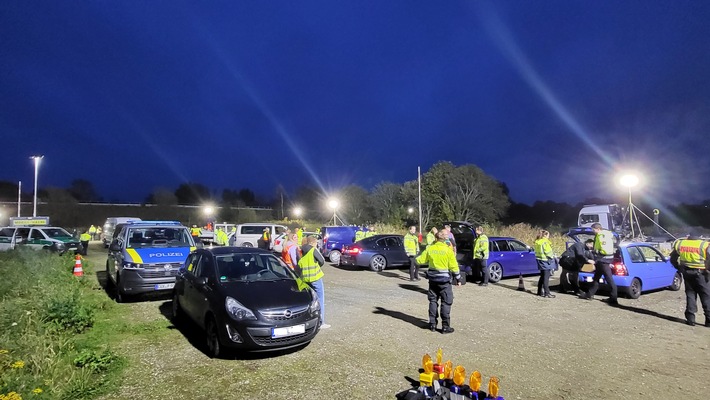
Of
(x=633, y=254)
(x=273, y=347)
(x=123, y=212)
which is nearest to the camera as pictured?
(x=273, y=347)

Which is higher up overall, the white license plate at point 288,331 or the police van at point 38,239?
the police van at point 38,239

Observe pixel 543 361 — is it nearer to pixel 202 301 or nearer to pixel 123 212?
pixel 202 301

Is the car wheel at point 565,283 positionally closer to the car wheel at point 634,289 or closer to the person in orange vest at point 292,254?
the car wheel at point 634,289

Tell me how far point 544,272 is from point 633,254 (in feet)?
7.14

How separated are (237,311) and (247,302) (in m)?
0.18

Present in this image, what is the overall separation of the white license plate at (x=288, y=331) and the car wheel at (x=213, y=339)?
2.79ft

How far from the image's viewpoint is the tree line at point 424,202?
47.2 meters

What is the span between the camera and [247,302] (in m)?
5.73

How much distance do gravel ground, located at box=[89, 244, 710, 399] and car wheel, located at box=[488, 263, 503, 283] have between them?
3347mm

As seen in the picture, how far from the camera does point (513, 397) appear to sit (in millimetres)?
4590

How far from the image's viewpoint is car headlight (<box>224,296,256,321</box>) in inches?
220

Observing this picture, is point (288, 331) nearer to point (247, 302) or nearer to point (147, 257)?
point (247, 302)

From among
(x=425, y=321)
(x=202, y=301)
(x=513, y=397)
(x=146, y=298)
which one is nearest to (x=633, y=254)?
(x=425, y=321)


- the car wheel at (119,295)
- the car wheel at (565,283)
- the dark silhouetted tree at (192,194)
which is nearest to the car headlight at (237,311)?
the car wheel at (119,295)
